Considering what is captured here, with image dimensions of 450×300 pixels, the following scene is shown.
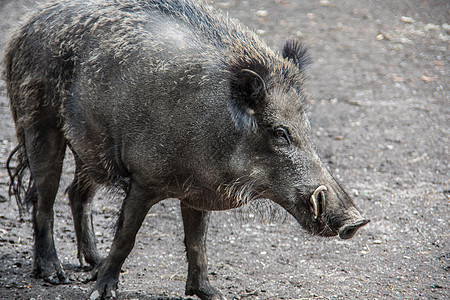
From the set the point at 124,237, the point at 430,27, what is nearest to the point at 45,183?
the point at 124,237

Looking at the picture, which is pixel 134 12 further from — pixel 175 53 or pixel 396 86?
pixel 396 86

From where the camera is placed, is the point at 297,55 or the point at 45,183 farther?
the point at 45,183

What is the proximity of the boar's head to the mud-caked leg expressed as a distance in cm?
69

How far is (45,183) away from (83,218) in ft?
1.46

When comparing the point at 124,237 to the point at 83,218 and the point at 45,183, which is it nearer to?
the point at 83,218

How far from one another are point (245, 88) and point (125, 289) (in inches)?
75.2

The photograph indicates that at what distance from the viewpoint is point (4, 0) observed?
1159 cm

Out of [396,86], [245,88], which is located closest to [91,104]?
[245,88]

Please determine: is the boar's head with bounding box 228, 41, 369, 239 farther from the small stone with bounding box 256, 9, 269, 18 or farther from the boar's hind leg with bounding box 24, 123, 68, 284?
the small stone with bounding box 256, 9, 269, 18

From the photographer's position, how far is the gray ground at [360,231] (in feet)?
15.6

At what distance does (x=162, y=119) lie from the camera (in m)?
4.00

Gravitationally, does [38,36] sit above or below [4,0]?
above

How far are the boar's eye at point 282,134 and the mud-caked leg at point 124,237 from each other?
40.7 inches

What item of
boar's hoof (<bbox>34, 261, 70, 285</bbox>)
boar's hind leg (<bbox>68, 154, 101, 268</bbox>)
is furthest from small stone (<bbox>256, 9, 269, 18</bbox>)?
boar's hoof (<bbox>34, 261, 70, 285</bbox>)
